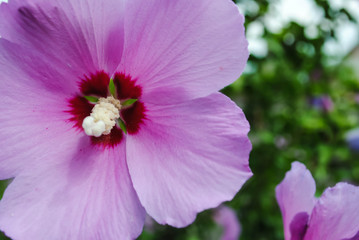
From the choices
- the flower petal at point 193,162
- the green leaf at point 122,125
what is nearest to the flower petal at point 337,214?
the flower petal at point 193,162

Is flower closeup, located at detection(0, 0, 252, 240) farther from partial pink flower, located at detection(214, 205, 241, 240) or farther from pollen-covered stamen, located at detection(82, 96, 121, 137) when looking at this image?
partial pink flower, located at detection(214, 205, 241, 240)

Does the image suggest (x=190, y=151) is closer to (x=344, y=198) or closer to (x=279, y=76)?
(x=344, y=198)

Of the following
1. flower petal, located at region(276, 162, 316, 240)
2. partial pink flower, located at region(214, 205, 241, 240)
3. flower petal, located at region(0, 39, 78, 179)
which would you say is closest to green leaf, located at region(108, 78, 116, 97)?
flower petal, located at region(0, 39, 78, 179)

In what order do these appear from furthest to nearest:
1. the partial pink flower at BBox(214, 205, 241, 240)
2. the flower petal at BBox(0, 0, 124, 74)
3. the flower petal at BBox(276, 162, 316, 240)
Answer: the partial pink flower at BBox(214, 205, 241, 240) → the flower petal at BBox(276, 162, 316, 240) → the flower petal at BBox(0, 0, 124, 74)

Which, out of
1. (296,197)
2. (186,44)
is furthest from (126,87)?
(296,197)

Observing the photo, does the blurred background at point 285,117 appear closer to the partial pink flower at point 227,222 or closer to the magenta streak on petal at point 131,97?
the partial pink flower at point 227,222

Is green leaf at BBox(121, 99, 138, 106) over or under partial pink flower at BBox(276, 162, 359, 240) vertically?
over

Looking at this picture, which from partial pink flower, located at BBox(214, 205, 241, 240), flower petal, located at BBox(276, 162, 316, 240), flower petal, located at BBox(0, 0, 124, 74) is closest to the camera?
flower petal, located at BBox(0, 0, 124, 74)

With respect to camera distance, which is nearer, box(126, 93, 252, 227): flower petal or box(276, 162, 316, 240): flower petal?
box(126, 93, 252, 227): flower petal
